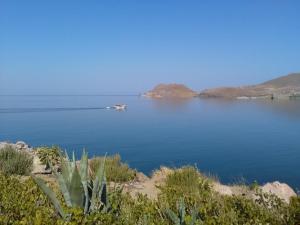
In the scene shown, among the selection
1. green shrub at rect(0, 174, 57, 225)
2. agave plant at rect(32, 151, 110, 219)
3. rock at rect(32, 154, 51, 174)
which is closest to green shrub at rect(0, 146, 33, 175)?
rock at rect(32, 154, 51, 174)

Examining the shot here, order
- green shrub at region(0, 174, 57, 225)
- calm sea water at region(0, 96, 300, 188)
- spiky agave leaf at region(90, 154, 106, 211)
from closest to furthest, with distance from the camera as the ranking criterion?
green shrub at region(0, 174, 57, 225) → spiky agave leaf at region(90, 154, 106, 211) → calm sea water at region(0, 96, 300, 188)

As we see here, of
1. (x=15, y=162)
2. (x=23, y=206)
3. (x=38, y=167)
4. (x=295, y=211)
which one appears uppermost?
(x=23, y=206)

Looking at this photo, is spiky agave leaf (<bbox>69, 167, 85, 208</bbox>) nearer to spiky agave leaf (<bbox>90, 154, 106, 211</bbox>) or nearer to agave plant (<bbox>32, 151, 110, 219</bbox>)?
agave plant (<bbox>32, 151, 110, 219</bbox>)

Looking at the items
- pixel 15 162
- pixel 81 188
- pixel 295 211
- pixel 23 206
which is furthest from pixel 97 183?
pixel 15 162

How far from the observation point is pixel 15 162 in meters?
10.1

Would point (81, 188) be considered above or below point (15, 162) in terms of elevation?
above

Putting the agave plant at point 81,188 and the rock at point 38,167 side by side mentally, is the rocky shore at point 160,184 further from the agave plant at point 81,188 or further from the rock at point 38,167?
the agave plant at point 81,188

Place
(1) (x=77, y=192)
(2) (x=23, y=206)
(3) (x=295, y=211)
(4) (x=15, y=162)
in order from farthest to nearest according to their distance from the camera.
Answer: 1. (4) (x=15, y=162)
2. (3) (x=295, y=211)
3. (1) (x=77, y=192)
4. (2) (x=23, y=206)

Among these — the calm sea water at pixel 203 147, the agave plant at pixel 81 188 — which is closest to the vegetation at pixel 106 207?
the agave plant at pixel 81 188

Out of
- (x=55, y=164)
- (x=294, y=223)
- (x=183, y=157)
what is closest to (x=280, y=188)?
(x=294, y=223)

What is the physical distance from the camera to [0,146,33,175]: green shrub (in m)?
9.85

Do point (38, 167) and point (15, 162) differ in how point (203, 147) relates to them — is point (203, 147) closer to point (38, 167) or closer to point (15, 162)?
point (38, 167)

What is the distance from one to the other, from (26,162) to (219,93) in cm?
16407

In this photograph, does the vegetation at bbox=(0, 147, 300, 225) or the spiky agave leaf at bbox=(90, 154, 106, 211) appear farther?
the spiky agave leaf at bbox=(90, 154, 106, 211)
